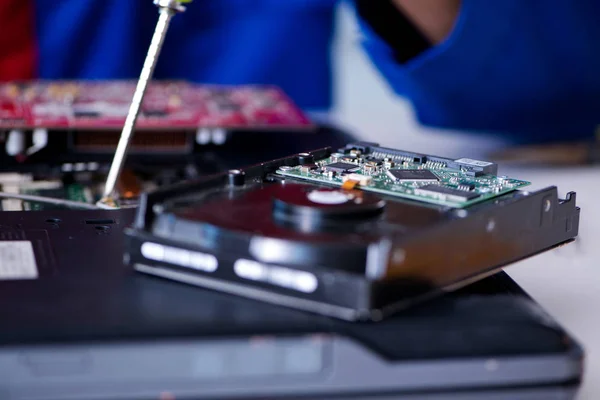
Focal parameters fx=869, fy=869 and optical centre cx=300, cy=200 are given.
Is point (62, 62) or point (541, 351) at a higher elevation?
point (62, 62)

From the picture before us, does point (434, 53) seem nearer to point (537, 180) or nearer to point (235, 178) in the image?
point (537, 180)

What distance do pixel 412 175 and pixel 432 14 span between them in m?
0.64

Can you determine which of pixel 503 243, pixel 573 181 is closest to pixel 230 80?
pixel 573 181

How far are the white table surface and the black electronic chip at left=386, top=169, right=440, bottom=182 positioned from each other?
8 centimetres

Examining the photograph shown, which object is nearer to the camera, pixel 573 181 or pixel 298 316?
pixel 298 316

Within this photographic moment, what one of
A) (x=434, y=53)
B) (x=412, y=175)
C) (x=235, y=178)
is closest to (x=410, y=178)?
(x=412, y=175)

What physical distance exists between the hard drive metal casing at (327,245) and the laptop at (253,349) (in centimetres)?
1

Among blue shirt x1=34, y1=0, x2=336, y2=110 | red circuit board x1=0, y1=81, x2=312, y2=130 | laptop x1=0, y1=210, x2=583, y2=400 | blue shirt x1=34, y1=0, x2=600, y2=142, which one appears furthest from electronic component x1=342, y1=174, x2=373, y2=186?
blue shirt x1=34, y1=0, x2=336, y2=110

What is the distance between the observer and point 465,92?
4.03ft

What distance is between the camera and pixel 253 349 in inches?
15.8

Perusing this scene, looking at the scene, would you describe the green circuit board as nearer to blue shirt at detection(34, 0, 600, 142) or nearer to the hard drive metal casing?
the hard drive metal casing

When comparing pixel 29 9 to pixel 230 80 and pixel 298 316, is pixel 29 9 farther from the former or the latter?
pixel 298 316

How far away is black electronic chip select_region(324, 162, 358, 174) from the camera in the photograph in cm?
58

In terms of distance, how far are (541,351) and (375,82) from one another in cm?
149
